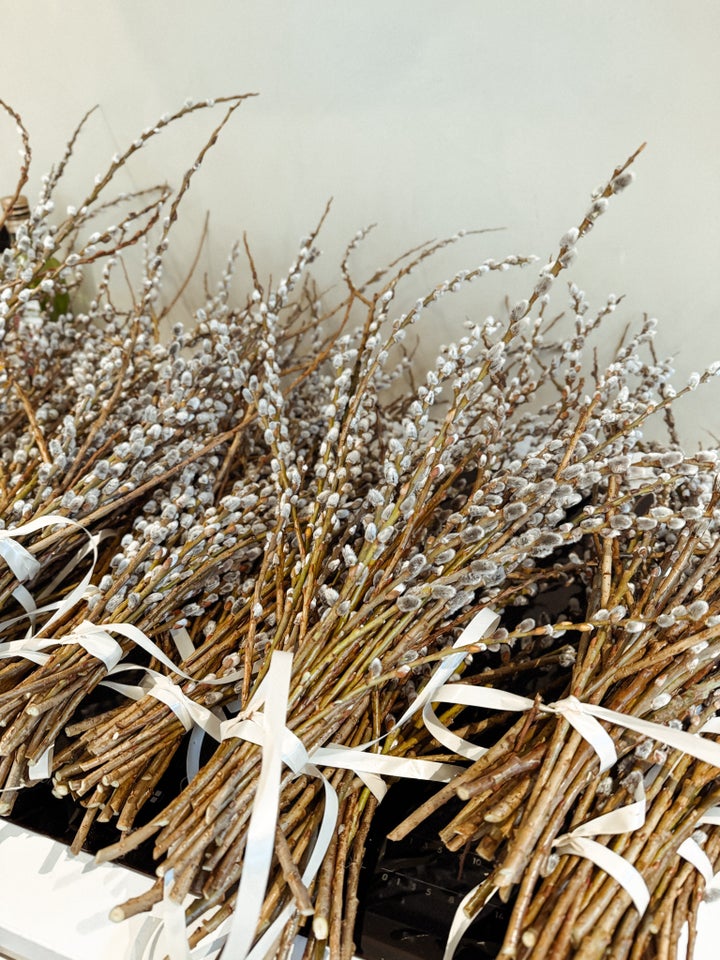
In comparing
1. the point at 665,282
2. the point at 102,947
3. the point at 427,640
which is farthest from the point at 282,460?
the point at 665,282

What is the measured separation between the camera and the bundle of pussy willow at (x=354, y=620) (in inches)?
24.7

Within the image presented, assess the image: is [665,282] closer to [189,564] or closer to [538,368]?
[538,368]

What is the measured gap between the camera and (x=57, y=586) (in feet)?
3.23

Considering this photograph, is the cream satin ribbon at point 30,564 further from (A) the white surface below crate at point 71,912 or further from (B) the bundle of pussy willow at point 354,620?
(A) the white surface below crate at point 71,912

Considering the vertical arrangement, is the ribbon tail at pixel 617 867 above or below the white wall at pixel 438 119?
below

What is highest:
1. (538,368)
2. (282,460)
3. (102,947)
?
(538,368)

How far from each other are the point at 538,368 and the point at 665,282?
26 cm

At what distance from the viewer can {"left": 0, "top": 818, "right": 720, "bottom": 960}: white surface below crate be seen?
652 millimetres

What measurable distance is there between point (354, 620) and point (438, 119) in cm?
88

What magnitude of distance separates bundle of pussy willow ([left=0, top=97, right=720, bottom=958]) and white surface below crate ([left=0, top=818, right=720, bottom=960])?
39mm

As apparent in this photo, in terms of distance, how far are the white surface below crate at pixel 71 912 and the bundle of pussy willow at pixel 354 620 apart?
1.5 inches

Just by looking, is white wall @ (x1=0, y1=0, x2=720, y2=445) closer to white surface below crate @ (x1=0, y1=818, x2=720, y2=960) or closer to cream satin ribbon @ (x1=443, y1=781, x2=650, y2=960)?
cream satin ribbon @ (x1=443, y1=781, x2=650, y2=960)

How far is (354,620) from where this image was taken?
72cm

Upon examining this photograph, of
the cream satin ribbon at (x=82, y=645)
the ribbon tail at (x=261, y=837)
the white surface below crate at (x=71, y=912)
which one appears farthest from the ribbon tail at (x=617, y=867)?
the cream satin ribbon at (x=82, y=645)
